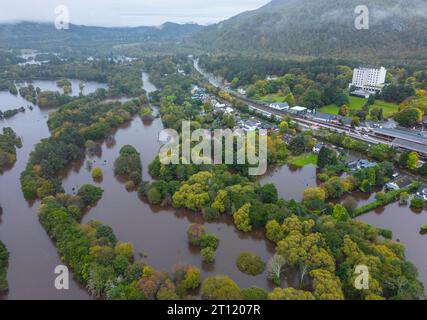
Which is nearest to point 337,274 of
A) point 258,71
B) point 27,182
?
point 27,182

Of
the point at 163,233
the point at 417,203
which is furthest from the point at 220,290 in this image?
the point at 417,203

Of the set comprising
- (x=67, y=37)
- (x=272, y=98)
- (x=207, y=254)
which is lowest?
(x=207, y=254)

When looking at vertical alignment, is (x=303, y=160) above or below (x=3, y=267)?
above

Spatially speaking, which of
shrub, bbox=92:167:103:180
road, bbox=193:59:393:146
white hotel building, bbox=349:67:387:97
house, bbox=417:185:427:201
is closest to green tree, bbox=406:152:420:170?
house, bbox=417:185:427:201

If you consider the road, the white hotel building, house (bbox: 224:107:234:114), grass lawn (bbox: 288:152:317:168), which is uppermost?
the white hotel building

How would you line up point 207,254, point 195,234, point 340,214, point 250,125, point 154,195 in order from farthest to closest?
point 250,125 → point 154,195 → point 340,214 → point 195,234 → point 207,254

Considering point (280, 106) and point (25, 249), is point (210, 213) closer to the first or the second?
point (25, 249)

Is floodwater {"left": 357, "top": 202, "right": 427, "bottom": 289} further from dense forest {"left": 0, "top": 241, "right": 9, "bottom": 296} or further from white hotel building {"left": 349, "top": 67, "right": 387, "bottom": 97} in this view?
white hotel building {"left": 349, "top": 67, "right": 387, "bottom": 97}
